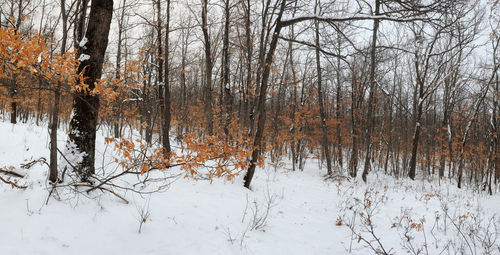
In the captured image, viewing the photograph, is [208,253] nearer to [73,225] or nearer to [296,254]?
[296,254]

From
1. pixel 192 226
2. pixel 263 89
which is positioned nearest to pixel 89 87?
pixel 192 226

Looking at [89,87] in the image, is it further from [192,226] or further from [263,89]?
[263,89]

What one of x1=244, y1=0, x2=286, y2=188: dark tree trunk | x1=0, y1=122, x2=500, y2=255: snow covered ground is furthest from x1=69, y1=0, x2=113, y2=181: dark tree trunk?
x1=244, y1=0, x2=286, y2=188: dark tree trunk

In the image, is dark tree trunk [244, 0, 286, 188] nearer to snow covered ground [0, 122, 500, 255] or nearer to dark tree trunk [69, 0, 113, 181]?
snow covered ground [0, 122, 500, 255]

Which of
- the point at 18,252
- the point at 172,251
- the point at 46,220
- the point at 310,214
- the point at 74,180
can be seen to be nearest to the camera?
the point at 18,252

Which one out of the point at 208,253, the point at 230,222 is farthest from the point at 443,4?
the point at 208,253

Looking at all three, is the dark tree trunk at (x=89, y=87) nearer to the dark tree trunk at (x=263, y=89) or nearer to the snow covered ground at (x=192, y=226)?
the snow covered ground at (x=192, y=226)

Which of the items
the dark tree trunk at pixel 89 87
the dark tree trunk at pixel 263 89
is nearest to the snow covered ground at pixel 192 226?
the dark tree trunk at pixel 89 87

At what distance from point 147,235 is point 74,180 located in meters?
1.55

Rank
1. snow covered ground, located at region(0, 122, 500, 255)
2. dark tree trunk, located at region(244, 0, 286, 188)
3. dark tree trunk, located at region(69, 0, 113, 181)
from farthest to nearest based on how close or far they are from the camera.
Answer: dark tree trunk, located at region(244, 0, 286, 188) → dark tree trunk, located at region(69, 0, 113, 181) → snow covered ground, located at region(0, 122, 500, 255)

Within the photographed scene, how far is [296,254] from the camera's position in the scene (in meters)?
3.98

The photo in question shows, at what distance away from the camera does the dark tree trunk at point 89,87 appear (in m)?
4.06

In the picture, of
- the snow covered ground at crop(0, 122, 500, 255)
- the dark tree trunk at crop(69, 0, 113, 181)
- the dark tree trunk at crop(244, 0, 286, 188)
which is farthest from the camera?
the dark tree trunk at crop(244, 0, 286, 188)

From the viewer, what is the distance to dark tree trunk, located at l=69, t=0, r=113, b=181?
4.06 meters
